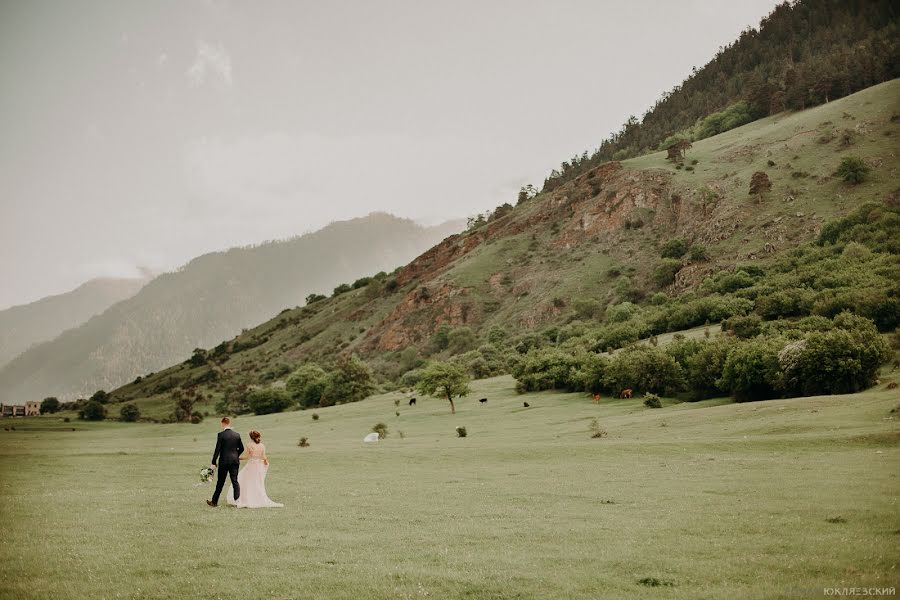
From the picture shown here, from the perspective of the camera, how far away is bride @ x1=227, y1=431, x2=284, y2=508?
703 inches

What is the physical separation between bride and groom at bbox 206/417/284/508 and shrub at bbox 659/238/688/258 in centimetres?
11577

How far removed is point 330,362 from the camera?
5620 inches

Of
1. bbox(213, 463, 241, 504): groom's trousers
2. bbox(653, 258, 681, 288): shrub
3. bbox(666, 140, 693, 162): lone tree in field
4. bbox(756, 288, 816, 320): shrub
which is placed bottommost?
bbox(213, 463, 241, 504): groom's trousers

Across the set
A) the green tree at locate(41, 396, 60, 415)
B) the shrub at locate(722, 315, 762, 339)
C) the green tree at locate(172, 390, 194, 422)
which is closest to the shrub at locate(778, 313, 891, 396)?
the shrub at locate(722, 315, 762, 339)

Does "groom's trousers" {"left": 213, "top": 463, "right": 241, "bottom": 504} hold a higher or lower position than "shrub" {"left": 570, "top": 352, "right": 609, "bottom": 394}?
higher

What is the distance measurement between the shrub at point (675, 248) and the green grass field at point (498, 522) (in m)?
91.8

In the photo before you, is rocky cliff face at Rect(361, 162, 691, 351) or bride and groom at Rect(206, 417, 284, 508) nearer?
bride and groom at Rect(206, 417, 284, 508)

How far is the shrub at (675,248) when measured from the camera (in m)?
120

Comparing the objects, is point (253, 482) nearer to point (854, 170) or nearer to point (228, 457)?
point (228, 457)

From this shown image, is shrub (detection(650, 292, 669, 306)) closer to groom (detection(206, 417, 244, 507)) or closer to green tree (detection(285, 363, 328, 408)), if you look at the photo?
green tree (detection(285, 363, 328, 408))

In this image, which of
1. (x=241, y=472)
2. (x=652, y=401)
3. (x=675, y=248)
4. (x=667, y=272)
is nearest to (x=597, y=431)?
(x=652, y=401)

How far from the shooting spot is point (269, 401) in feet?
335

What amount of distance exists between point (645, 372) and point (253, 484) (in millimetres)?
49383

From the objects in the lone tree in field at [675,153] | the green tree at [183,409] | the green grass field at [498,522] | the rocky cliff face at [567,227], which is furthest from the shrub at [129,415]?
the lone tree in field at [675,153]
